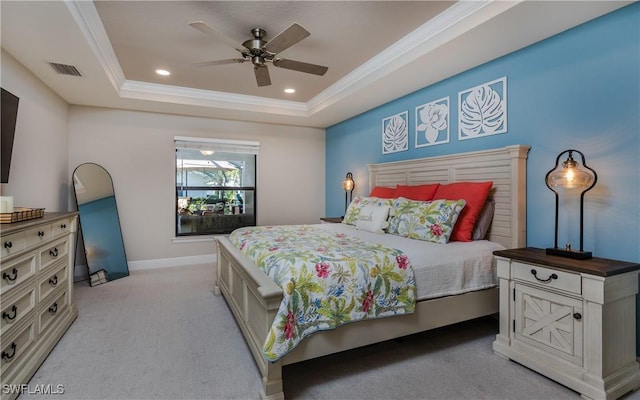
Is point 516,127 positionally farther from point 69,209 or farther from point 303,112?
point 69,209

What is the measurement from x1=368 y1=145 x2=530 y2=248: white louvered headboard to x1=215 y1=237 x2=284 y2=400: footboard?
2.09m

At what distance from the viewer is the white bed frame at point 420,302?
1.79m

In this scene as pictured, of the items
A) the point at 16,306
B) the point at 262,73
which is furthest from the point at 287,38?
the point at 16,306

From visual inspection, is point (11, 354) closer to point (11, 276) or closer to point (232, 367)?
point (11, 276)

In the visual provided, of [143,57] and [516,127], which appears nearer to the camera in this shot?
[516,127]

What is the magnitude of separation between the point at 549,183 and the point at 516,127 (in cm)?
69

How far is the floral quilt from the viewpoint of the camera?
169 cm

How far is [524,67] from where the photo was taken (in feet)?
8.73

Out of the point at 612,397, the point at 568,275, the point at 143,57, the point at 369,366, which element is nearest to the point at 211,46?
the point at 143,57

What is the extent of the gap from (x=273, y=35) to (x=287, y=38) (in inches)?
25.5

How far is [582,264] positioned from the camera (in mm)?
1855

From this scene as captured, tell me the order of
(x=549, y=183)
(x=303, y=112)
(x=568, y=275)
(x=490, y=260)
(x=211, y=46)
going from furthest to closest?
(x=303, y=112), (x=211, y=46), (x=490, y=260), (x=549, y=183), (x=568, y=275)

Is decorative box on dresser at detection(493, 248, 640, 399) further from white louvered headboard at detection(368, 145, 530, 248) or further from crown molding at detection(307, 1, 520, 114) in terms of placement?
crown molding at detection(307, 1, 520, 114)

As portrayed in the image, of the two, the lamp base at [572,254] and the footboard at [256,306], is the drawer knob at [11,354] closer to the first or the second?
the footboard at [256,306]
